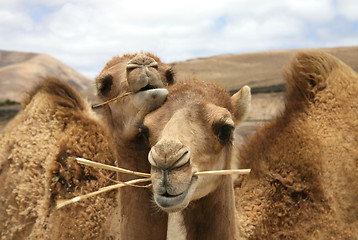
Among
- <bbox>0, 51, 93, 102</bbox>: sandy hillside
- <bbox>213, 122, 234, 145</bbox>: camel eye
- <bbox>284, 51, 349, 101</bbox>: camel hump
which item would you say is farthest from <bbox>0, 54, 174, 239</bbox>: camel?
<bbox>0, 51, 93, 102</bbox>: sandy hillside

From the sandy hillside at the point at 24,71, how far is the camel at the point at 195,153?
3706 centimetres

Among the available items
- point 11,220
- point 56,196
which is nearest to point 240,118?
point 56,196

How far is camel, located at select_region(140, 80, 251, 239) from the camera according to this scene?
2.50 m

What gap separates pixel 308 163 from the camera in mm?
4164

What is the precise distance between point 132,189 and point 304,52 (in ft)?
9.33

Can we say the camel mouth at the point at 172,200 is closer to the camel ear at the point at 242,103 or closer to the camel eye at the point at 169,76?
the camel ear at the point at 242,103

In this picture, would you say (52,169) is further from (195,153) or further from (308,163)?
(308,163)

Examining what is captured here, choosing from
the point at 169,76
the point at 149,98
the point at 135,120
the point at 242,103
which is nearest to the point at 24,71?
the point at 169,76

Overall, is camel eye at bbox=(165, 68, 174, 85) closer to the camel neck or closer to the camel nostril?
the camel neck

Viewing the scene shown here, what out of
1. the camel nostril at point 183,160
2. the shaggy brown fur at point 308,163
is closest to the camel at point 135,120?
the camel nostril at point 183,160

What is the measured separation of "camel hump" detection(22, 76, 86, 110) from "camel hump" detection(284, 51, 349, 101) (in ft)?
9.01

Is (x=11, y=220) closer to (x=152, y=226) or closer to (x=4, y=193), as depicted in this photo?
(x=4, y=193)

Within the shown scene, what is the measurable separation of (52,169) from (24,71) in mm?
47576

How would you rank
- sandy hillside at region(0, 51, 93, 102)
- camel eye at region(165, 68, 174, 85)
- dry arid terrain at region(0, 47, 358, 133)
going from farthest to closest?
1. sandy hillside at region(0, 51, 93, 102)
2. dry arid terrain at region(0, 47, 358, 133)
3. camel eye at region(165, 68, 174, 85)
